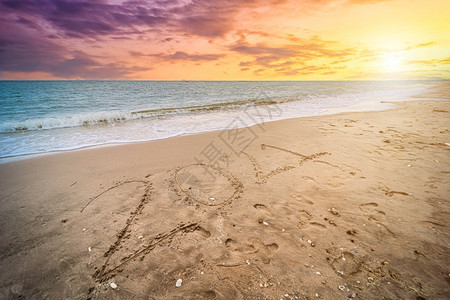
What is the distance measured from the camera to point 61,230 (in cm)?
296

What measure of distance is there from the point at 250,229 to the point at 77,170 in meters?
4.98

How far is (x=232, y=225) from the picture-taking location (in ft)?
9.77

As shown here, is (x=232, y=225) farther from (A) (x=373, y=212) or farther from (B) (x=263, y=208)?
(A) (x=373, y=212)

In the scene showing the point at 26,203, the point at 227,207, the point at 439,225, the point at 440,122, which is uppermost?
the point at 440,122

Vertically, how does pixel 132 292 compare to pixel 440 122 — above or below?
below

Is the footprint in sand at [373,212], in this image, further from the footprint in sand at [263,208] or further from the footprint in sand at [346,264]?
the footprint in sand at [263,208]

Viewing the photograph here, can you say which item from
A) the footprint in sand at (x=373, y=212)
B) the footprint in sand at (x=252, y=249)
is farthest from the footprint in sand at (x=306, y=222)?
the footprint in sand at (x=373, y=212)

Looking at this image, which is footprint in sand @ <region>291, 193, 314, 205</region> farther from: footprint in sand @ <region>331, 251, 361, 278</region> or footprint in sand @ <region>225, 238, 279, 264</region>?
footprint in sand @ <region>225, 238, 279, 264</region>

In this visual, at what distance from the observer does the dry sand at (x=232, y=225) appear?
2.15m

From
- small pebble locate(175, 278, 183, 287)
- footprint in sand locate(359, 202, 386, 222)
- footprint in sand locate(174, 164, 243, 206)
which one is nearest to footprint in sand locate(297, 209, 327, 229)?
footprint in sand locate(359, 202, 386, 222)

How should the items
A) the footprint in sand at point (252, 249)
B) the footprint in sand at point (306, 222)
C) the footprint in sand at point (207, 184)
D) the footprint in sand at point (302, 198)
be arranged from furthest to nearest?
the footprint in sand at point (207, 184)
the footprint in sand at point (302, 198)
the footprint in sand at point (306, 222)
the footprint in sand at point (252, 249)

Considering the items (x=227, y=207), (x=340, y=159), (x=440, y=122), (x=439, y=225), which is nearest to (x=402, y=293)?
(x=439, y=225)

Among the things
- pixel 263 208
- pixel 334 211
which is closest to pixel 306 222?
pixel 334 211

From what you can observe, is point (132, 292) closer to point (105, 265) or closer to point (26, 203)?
point (105, 265)
